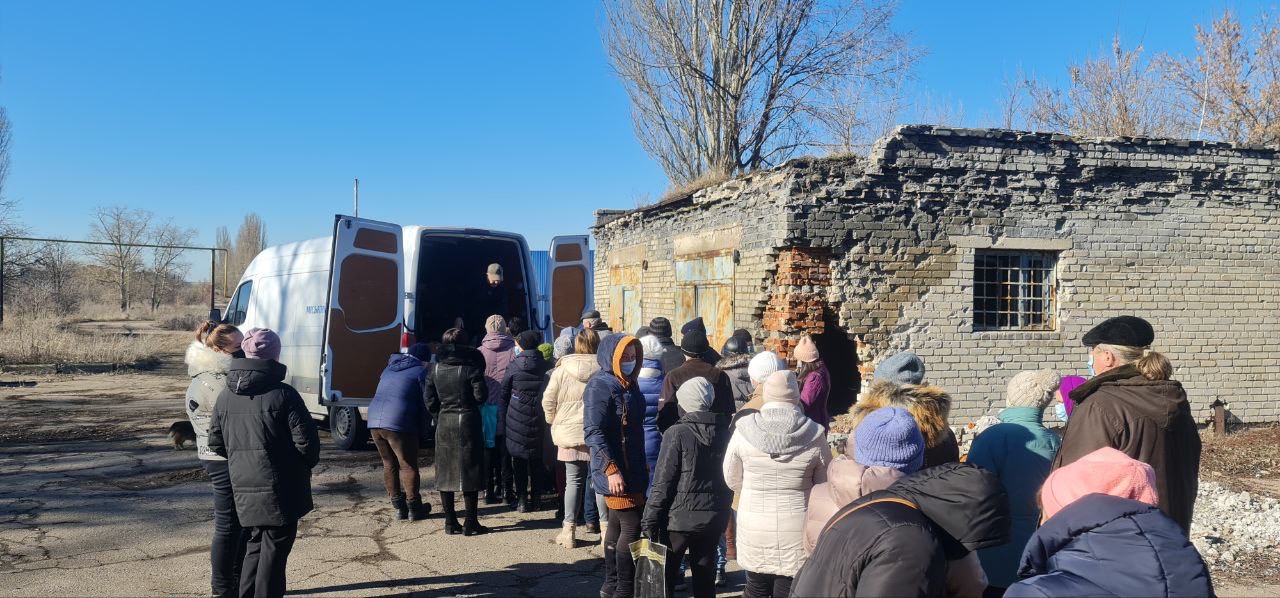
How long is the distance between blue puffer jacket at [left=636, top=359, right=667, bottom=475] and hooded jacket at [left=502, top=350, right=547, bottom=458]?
3.43 feet

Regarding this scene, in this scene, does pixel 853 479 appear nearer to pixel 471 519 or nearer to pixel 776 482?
pixel 776 482

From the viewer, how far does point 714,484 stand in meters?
4.16

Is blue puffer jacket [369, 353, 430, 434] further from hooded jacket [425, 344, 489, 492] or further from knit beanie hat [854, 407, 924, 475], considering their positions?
knit beanie hat [854, 407, 924, 475]

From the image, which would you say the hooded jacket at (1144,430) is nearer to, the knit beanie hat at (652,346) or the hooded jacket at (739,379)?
the hooded jacket at (739,379)

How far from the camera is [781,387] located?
12.4 ft

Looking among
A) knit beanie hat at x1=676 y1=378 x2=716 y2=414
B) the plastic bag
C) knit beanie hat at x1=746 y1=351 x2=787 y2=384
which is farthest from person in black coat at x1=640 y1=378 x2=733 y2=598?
knit beanie hat at x1=746 y1=351 x2=787 y2=384

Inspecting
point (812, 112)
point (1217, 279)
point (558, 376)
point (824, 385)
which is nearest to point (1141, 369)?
point (824, 385)

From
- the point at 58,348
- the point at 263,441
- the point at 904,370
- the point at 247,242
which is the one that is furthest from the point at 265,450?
the point at 247,242

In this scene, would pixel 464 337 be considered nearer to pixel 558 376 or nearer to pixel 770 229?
pixel 558 376

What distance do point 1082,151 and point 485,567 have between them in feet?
27.6

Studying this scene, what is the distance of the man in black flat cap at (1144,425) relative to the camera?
345 centimetres

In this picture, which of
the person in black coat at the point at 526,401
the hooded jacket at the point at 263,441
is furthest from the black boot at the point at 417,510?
the hooded jacket at the point at 263,441

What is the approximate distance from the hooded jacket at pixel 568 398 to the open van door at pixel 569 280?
365cm

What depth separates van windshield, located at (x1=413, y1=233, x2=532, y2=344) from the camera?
9578 millimetres
